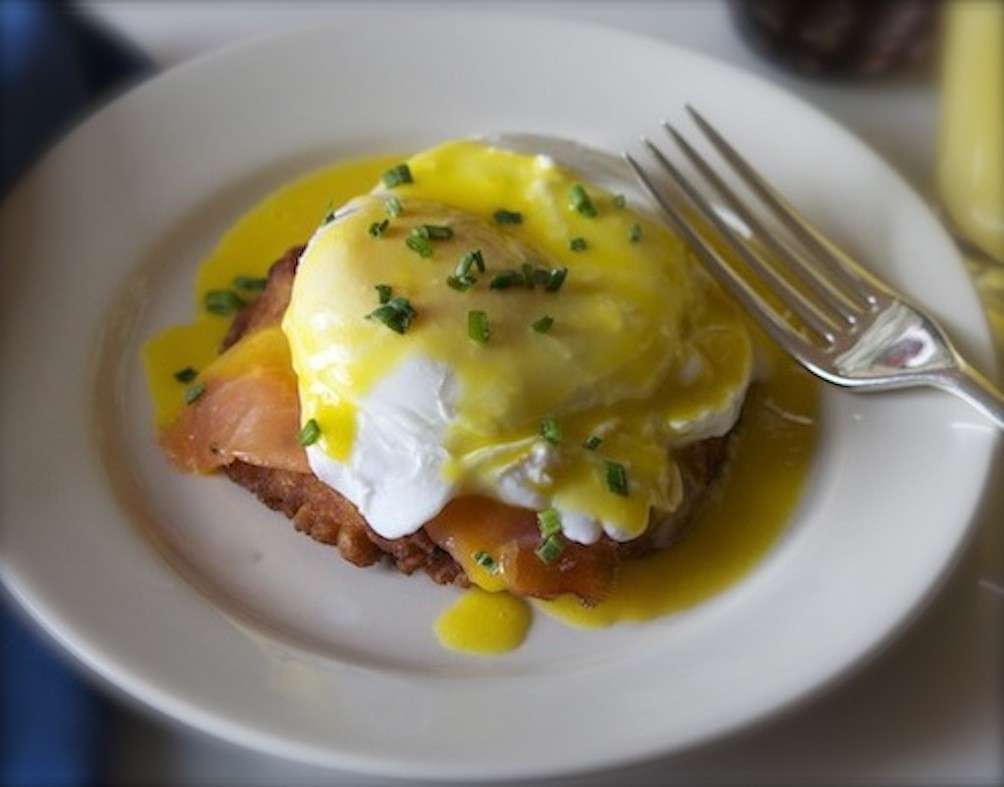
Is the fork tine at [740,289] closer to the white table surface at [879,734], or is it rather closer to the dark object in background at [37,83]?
the white table surface at [879,734]

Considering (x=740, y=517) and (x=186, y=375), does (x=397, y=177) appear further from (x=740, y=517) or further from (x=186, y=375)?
(x=740, y=517)

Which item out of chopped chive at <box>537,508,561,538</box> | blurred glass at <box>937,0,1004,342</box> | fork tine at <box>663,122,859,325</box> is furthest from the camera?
blurred glass at <box>937,0,1004,342</box>

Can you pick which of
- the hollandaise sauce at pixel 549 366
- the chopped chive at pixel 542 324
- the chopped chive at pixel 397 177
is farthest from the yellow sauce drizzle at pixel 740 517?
the chopped chive at pixel 397 177

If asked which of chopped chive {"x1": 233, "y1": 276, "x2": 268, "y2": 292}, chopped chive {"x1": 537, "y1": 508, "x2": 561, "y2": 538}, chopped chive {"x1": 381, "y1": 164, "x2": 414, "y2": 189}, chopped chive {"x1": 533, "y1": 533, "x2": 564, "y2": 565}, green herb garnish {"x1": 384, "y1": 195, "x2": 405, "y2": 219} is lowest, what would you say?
chopped chive {"x1": 533, "y1": 533, "x2": 564, "y2": 565}

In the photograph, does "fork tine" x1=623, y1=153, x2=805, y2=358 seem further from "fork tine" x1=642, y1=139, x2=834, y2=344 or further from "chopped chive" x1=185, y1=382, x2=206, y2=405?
"chopped chive" x1=185, y1=382, x2=206, y2=405

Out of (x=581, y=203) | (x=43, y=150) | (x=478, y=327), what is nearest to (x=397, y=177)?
(x=581, y=203)

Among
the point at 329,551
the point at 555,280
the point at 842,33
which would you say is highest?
the point at 842,33

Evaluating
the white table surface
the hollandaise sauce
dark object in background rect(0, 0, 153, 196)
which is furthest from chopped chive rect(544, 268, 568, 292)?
dark object in background rect(0, 0, 153, 196)
